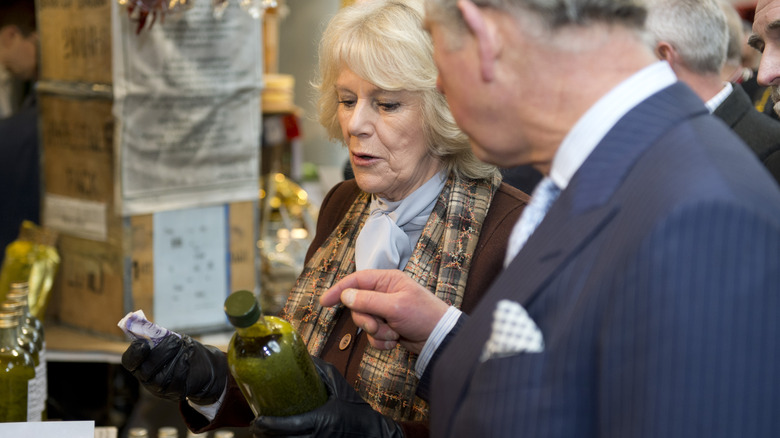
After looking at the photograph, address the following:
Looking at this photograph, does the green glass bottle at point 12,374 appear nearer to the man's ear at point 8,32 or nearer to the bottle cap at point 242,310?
the bottle cap at point 242,310

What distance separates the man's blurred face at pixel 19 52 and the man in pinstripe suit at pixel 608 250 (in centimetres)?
316

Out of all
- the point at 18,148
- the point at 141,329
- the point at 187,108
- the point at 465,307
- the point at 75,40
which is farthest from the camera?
the point at 18,148

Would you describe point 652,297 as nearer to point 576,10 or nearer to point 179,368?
point 576,10

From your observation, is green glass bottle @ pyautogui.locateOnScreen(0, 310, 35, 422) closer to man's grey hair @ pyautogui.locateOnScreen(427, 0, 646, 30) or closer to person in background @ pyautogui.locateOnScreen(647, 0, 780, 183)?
man's grey hair @ pyautogui.locateOnScreen(427, 0, 646, 30)

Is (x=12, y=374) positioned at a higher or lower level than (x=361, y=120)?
lower

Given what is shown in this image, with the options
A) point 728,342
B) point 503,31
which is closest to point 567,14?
point 503,31

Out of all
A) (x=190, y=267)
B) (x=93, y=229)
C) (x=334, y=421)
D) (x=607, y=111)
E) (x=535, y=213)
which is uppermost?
(x=607, y=111)

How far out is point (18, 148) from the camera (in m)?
3.53

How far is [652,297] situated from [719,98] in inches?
71.9

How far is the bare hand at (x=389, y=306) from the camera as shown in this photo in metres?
1.36

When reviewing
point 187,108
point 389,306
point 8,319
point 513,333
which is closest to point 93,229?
point 187,108

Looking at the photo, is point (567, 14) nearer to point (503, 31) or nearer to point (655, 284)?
point (503, 31)

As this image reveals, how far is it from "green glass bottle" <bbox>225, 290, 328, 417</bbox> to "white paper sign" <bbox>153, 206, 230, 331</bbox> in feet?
5.88

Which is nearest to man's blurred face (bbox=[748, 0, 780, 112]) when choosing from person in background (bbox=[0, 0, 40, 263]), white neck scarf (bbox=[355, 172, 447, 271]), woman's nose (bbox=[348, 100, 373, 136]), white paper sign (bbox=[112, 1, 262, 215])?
white neck scarf (bbox=[355, 172, 447, 271])
